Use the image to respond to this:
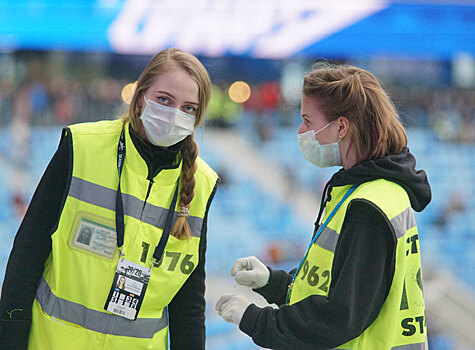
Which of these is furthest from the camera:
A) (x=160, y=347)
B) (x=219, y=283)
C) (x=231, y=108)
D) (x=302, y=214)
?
(x=231, y=108)

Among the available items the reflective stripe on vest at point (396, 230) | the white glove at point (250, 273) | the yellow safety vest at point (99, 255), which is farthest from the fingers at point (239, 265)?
the reflective stripe on vest at point (396, 230)

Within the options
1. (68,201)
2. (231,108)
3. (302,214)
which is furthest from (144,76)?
(231,108)

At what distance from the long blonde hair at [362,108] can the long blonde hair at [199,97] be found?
0.89 ft

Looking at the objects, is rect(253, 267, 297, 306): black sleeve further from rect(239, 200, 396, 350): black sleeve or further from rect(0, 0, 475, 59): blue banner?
rect(0, 0, 475, 59): blue banner

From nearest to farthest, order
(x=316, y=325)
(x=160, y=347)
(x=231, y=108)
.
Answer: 1. (x=316, y=325)
2. (x=160, y=347)
3. (x=231, y=108)

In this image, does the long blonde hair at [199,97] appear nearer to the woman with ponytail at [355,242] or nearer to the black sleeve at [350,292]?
the woman with ponytail at [355,242]

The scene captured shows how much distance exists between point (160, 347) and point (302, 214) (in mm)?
7582

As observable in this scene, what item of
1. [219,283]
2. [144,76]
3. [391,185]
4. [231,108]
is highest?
[231,108]

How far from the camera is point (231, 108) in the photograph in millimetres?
9961

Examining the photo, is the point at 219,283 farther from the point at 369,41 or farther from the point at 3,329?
the point at 3,329

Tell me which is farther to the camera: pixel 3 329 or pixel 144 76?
pixel 144 76

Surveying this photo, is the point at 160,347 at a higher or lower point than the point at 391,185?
lower

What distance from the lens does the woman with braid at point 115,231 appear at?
1.28m

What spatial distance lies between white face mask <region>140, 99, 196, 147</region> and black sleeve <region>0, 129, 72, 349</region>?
0.19m
